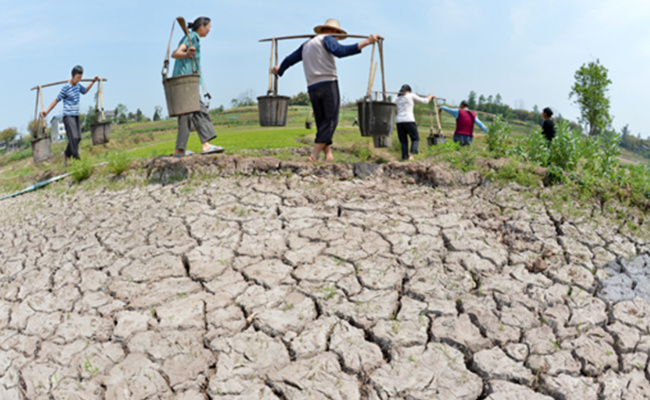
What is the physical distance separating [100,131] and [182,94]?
2.94m

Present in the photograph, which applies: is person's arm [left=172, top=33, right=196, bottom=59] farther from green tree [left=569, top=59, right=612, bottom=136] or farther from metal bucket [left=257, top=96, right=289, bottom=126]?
green tree [left=569, top=59, right=612, bottom=136]

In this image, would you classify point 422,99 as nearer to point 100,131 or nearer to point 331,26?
point 331,26

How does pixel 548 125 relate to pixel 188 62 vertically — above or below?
below

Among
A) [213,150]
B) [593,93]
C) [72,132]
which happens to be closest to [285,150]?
[213,150]

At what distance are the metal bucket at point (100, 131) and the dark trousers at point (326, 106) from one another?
403 centimetres

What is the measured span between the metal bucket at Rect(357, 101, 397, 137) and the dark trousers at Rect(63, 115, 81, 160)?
4.72m

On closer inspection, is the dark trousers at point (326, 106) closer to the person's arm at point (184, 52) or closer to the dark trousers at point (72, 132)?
the person's arm at point (184, 52)

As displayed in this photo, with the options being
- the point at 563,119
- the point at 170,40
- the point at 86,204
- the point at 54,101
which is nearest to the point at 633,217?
the point at 563,119

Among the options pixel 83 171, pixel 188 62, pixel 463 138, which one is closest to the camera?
pixel 188 62

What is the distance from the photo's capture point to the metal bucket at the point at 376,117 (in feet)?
17.4

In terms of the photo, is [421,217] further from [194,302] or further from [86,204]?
[86,204]

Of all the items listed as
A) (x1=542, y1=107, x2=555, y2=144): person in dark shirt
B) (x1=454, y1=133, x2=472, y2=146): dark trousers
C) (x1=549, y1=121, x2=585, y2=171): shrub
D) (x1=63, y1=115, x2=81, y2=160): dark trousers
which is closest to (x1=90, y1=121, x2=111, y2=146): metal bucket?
(x1=63, y1=115, x2=81, y2=160): dark trousers

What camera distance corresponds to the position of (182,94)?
5.06 meters

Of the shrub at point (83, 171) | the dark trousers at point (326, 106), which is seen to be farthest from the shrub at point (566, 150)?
the shrub at point (83, 171)
